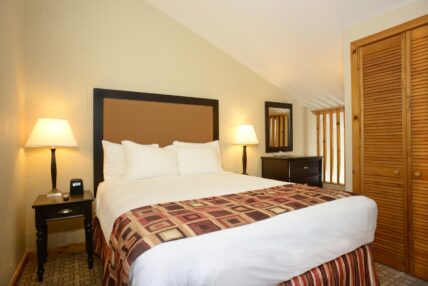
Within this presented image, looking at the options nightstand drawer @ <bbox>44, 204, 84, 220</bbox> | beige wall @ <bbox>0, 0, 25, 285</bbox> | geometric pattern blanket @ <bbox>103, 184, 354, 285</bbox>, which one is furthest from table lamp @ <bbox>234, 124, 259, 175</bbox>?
beige wall @ <bbox>0, 0, 25, 285</bbox>

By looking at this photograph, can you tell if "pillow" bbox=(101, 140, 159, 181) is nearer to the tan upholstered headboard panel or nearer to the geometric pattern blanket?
the tan upholstered headboard panel

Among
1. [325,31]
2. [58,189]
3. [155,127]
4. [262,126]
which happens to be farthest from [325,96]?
[58,189]

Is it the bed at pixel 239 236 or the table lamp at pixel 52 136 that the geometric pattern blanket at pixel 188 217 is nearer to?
the bed at pixel 239 236

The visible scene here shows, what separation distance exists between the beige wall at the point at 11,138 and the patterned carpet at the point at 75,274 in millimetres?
167

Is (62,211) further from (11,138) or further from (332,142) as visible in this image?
(332,142)

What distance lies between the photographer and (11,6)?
186 cm

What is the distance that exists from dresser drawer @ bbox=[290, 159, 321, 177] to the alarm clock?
2.62 meters

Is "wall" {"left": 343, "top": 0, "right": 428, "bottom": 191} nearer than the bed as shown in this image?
No

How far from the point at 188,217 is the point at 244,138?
2295 millimetres

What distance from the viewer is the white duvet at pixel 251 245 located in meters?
0.87

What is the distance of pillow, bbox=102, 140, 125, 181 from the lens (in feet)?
7.97

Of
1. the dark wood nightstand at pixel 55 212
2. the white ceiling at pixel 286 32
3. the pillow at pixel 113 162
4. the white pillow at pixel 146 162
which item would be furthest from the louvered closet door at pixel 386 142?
the dark wood nightstand at pixel 55 212

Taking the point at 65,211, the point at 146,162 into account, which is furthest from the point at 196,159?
the point at 65,211

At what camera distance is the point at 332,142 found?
4.12m
